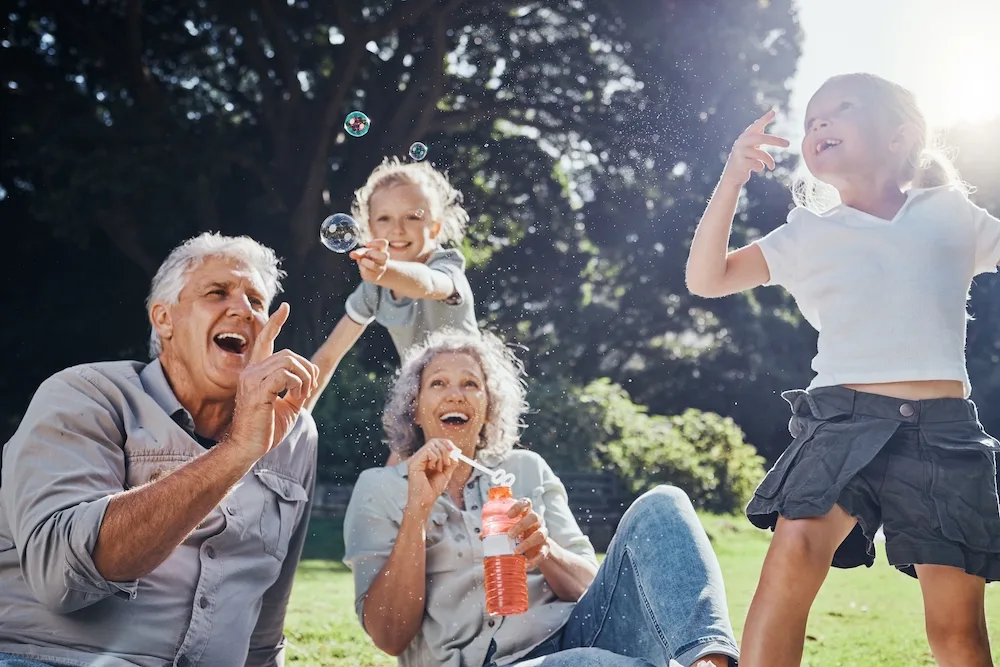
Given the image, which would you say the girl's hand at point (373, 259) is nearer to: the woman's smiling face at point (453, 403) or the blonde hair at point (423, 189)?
the woman's smiling face at point (453, 403)

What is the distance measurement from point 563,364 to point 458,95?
3812 mm

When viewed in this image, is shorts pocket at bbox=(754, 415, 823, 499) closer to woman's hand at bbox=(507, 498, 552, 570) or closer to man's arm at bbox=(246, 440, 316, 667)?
woman's hand at bbox=(507, 498, 552, 570)

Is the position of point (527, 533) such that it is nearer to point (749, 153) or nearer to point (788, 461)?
point (788, 461)

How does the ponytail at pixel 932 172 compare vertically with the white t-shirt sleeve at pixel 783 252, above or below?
above

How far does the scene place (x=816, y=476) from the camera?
233 centimetres

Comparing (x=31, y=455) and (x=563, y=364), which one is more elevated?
(x=563, y=364)

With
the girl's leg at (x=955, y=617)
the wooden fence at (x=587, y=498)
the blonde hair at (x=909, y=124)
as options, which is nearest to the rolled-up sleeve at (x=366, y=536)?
the girl's leg at (x=955, y=617)

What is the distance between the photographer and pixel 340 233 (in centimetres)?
369

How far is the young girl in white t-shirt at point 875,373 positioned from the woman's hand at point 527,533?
50 cm

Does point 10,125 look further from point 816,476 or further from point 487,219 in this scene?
point 816,476

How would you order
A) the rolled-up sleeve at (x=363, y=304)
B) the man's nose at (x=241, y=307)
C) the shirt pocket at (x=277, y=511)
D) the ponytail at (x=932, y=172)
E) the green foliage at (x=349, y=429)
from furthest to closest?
1. the green foliage at (x=349, y=429)
2. the rolled-up sleeve at (x=363, y=304)
3. the ponytail at (x=932, y=172)
4. the man's nose at (x=241, y=307)
5. the shirt pocket at (x=277, y=511)

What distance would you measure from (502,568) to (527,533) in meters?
0.10

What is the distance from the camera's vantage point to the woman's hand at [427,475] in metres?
2.49

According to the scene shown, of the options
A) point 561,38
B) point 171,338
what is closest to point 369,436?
point 561,38
